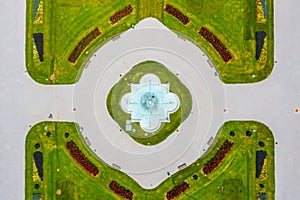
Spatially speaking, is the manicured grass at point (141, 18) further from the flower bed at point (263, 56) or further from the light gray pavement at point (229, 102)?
the light gray pavement at point (229, 102)

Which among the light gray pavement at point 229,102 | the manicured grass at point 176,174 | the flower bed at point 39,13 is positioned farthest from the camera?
the flower bed at point 39,13

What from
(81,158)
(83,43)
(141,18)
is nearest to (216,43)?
(141,18)

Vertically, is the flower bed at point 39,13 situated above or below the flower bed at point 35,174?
above

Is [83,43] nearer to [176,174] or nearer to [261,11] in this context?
[176,174]

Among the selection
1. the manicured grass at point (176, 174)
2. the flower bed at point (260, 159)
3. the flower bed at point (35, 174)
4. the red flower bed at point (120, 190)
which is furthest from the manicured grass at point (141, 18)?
the red flower bed at point (120, 190)

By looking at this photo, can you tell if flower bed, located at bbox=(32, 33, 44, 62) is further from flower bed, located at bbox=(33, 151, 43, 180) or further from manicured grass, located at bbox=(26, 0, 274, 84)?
flower bed, located at bbox=(33, 151, 43, 180)

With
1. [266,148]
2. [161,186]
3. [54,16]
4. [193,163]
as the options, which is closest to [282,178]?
[266,148]

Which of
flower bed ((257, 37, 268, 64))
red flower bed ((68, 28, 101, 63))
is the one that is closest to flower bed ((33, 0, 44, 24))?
red flower bed ((68, 28, 101, 63))

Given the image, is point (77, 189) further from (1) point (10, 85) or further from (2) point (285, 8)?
(2) point (285, 8)
